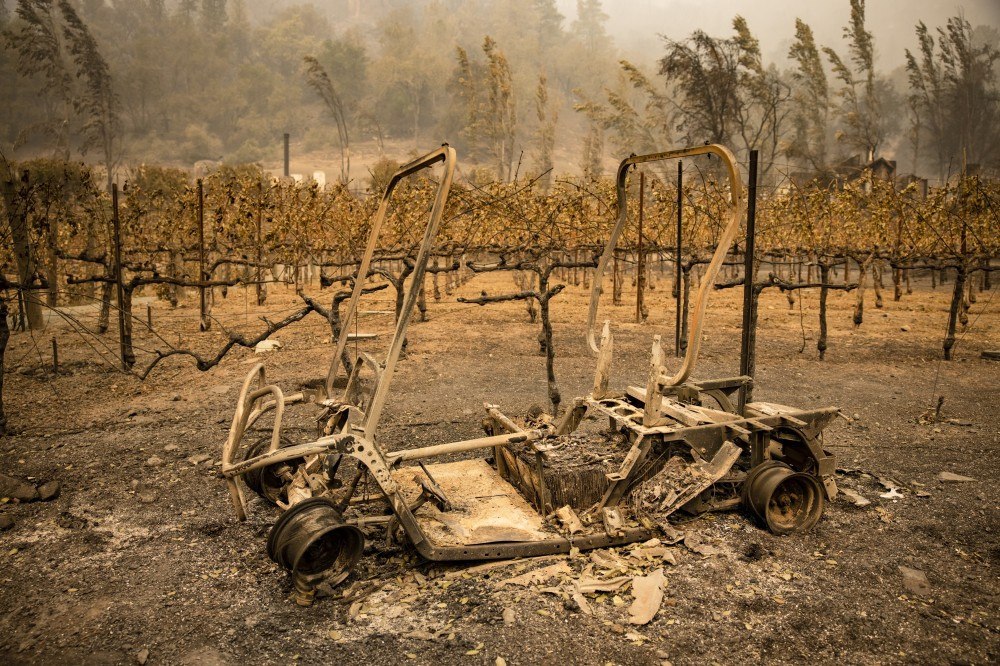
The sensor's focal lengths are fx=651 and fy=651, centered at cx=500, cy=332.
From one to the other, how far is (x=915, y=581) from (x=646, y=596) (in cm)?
202

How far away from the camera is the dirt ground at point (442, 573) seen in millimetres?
4035

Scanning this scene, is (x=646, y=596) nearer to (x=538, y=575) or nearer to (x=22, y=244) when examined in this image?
(x=538, y=575)

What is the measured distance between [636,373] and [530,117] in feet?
307

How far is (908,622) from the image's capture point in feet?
13.9

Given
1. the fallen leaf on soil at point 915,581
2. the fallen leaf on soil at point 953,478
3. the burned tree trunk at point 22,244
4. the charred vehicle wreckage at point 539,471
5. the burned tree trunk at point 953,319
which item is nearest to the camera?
the charred vehicle wreckage at point 539,471

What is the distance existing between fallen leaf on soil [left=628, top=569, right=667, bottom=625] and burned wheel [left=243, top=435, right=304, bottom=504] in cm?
301

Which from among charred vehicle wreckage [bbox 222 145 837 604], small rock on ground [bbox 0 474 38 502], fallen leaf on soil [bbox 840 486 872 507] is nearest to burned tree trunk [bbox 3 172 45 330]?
small rock on ground [bbox 0 474 38 502]

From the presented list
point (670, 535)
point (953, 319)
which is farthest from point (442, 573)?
point (953, 319)

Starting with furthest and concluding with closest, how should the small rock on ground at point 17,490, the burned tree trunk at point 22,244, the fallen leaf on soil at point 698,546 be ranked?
the burned tree trunk at point 22,244 → the small rock on ground at point 17,490 → the fallen leaf on soil at point 698,546

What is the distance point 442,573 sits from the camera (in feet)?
15.7

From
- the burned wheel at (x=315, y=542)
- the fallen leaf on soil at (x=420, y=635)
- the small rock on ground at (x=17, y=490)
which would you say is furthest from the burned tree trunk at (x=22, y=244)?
the fallen leaf on soil at (x=420, y=635)

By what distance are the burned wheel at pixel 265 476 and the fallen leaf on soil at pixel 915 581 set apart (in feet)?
15.9

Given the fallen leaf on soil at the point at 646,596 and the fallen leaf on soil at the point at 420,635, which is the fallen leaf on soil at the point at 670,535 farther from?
the fallen leaf on soil at the point at 420,635

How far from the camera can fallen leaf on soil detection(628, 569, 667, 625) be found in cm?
429
